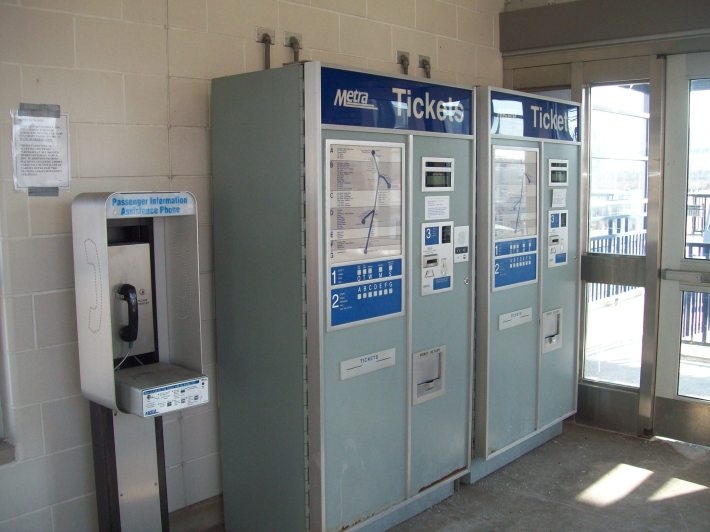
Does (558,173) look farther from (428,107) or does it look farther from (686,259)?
(428,107)

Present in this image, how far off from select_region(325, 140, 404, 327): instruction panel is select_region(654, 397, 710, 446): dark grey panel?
230 centimetres

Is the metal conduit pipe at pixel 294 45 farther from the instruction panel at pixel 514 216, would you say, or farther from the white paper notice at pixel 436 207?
the instruction panel at pixel 514 216

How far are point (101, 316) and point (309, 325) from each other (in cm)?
80

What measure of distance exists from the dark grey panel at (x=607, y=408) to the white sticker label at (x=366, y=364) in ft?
7.11

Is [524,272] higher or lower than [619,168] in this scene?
lower

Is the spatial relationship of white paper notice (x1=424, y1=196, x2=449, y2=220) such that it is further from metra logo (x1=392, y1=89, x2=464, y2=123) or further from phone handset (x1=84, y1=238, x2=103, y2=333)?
phone handset (x1=84, y1=238, x2=103, y2=333)

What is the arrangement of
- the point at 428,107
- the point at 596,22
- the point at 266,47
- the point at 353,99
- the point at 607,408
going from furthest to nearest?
the point at 607,408 → the point at 596,22 → the point at 266,47 → the point at 428,107 → the point at 353,99

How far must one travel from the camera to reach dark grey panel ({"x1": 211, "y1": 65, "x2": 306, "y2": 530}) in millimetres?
2941

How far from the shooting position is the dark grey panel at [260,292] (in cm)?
294

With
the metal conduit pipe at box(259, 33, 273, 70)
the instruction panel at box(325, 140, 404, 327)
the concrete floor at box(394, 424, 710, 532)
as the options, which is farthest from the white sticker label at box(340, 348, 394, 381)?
the metal conduit pipe at box(259, 33, 273, 70)

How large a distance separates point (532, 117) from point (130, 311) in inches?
99.2

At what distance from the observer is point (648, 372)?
4.63 metres

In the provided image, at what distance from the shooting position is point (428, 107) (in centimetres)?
338

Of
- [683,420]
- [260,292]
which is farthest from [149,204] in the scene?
[683,420]
